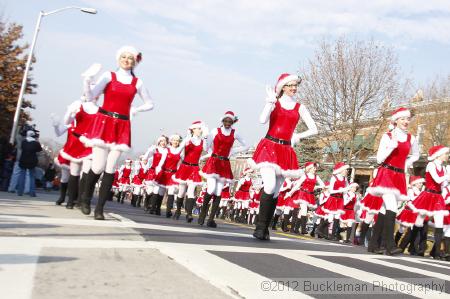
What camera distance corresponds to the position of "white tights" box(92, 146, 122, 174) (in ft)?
21.2

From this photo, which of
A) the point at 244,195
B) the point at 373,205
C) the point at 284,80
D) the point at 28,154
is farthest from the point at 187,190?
the point at 244,195

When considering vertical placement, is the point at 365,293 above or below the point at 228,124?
below

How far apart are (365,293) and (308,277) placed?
484mm

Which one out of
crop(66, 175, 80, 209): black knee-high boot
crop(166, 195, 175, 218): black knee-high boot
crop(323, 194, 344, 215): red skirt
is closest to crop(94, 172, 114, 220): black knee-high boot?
crop(66, 175, 80, 209): black knee-high boot

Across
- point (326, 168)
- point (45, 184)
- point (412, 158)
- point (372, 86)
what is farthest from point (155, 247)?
point (326, 168)

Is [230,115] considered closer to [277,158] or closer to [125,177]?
[277,158]

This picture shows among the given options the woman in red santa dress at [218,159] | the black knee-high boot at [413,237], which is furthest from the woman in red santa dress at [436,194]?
the woman in red santa dress at [218,159]

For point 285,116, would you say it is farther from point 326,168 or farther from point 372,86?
point 326,168

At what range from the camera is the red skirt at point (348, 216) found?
1484cm

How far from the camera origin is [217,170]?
30.9 ft

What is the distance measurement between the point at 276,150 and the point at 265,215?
0.87 m

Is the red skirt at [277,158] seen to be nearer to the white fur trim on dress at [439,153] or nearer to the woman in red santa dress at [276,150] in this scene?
the woman in red santa dress at [276,150]

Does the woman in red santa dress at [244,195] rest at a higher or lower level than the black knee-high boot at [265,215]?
higher

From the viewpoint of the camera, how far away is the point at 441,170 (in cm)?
974
